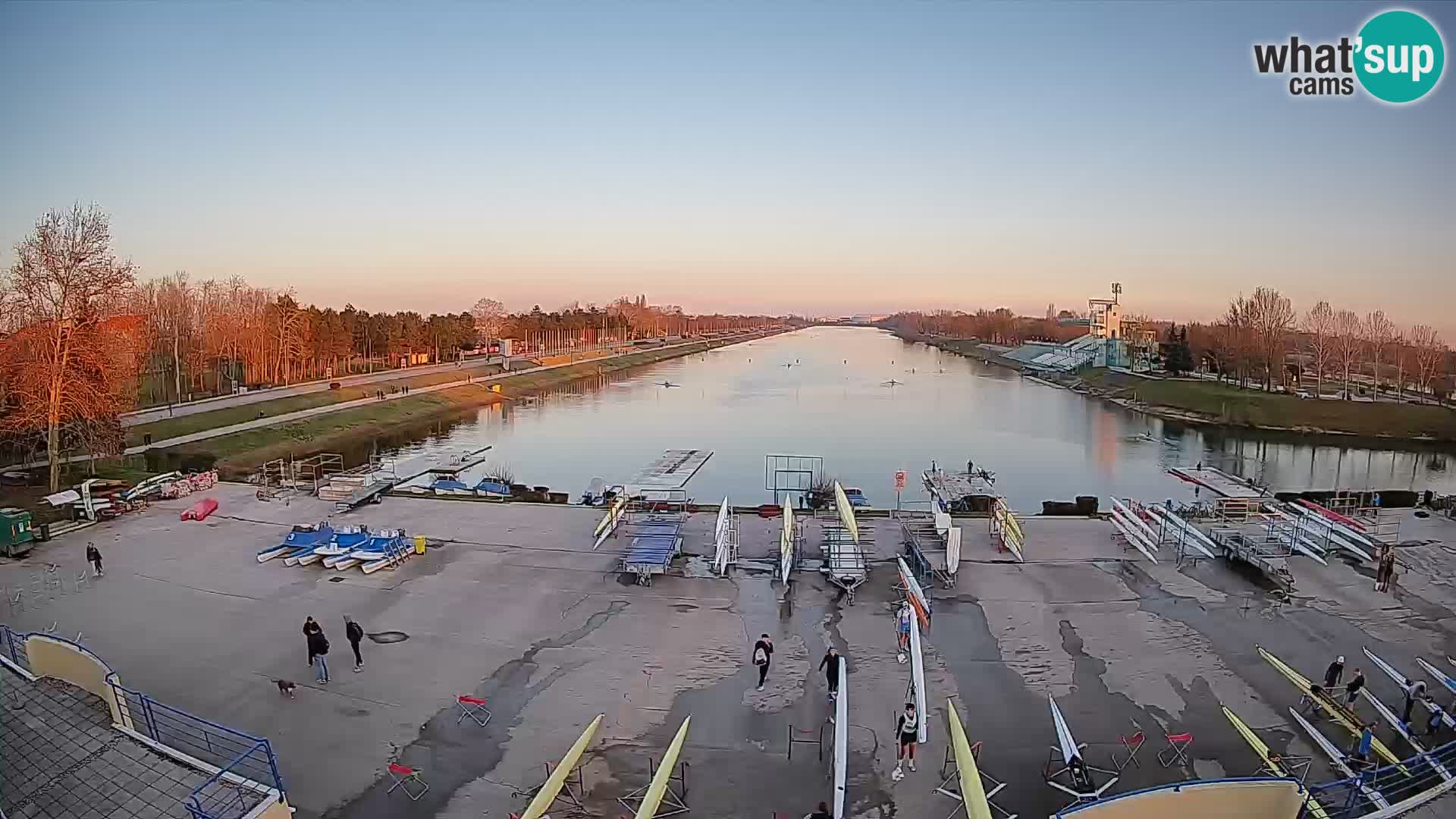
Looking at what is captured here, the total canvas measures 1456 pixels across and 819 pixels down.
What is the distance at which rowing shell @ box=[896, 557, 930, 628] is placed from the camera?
47.6ft

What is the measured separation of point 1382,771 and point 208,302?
76846 mm

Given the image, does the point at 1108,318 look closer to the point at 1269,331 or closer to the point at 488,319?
the point at 1269,331

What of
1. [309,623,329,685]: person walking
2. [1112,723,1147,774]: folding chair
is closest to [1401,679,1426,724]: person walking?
[1112,723,1147,774]: folding chair

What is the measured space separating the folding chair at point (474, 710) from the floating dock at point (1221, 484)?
2020cm

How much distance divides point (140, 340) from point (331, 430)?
12545 mm

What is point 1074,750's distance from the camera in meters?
9.29

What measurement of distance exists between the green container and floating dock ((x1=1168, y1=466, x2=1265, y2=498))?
103 ft

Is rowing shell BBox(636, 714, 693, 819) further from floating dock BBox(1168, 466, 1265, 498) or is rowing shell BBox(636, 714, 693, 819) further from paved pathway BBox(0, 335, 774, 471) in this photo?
paved pathway BBox(0, 335, 774, 471)

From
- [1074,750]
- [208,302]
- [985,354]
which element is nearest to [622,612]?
[1074,750]

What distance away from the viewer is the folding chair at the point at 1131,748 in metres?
10.2

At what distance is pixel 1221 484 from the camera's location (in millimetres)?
22781

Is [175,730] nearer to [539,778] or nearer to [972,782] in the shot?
[539,778]

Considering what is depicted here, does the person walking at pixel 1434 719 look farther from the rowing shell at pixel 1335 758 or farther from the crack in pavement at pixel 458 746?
the crack in pavement at pixel 458 746

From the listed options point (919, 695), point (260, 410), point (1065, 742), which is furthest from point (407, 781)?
point (260, 410)
